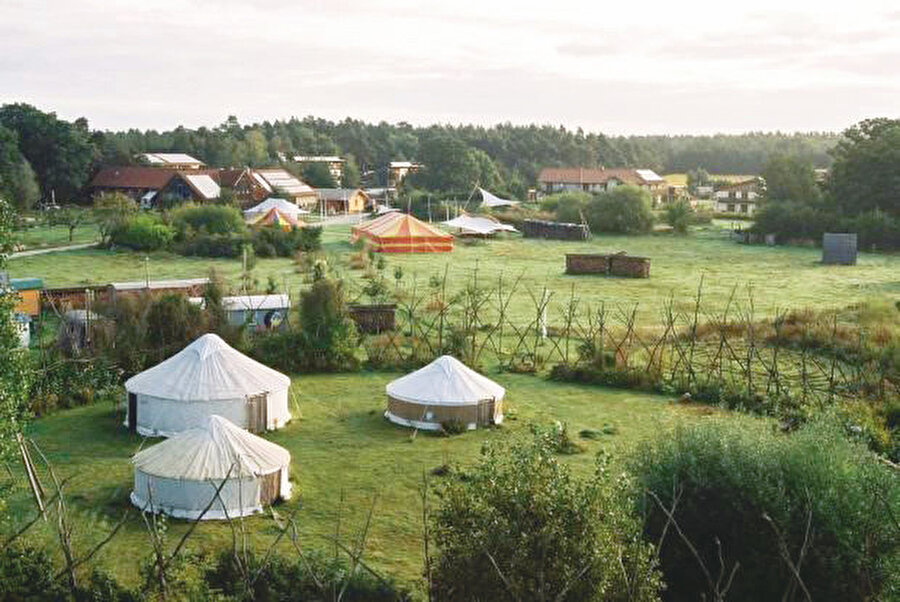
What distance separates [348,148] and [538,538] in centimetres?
10647

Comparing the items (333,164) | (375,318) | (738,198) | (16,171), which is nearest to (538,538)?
(375,318)

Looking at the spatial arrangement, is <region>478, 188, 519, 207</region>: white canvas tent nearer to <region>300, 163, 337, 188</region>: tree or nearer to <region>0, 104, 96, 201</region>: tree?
<region>300, 163, 337, 188</region>: tree

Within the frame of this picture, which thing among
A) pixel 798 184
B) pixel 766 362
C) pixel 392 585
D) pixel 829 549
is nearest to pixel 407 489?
pixel 392 585

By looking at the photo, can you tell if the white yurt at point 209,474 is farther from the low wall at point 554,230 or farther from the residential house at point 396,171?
the residential house at point 396,171

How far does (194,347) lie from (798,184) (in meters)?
49.7

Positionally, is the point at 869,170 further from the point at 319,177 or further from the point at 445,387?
the point at 319,177

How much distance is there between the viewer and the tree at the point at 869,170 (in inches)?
2051

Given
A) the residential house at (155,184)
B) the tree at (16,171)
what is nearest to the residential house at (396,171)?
the residential house at (155,184)

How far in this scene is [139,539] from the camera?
40.2ft

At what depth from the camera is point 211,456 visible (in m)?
13.1

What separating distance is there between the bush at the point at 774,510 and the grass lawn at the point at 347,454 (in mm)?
931

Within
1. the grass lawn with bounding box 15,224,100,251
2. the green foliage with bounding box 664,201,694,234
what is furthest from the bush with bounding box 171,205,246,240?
the green foliage with bounding box 664,201,694,234

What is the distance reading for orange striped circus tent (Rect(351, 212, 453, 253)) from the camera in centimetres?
4572

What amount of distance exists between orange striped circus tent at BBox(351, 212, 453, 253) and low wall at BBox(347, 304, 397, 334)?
Result: 67.8ft
